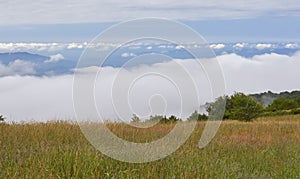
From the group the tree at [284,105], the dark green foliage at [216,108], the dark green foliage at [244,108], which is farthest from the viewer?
the tree at [284,105]

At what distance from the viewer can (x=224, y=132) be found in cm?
1454

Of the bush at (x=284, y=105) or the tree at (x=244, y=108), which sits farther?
the bush at (x=284, y=105)

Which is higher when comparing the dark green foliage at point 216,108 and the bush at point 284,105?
the bush at point 284,105

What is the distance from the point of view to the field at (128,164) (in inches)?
264

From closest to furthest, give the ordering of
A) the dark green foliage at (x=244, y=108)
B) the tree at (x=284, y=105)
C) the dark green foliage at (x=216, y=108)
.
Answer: the dark green foliage at (x=216, y=108) < the dark green foliage at (x=244, y=108) < the tree at (x=284, y=105)

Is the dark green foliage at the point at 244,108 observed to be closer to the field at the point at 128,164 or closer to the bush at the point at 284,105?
the bush at the point at 284,105

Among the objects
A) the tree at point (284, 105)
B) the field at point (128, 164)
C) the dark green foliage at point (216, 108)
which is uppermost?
the tree at point (284, 105)

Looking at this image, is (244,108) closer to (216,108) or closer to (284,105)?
(216,108)

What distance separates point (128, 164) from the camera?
742 cm

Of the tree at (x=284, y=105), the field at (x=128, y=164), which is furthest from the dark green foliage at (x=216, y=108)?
the tree at (x=284, y=105)

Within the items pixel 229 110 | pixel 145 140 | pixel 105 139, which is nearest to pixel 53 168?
pixel 105 139

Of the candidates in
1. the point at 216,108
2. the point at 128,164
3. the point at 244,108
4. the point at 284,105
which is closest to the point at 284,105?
the point at 284,105

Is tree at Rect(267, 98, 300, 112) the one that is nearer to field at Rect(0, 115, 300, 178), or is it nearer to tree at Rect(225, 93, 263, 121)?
tree at Rect(225, 93, 263, 121)

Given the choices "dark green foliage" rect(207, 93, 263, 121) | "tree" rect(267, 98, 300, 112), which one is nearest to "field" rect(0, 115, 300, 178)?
"dark green foliage" rect(207, 93, 263, 121)
